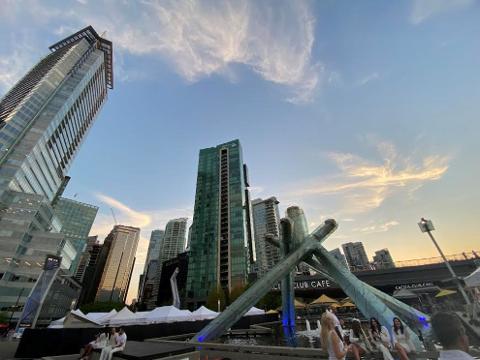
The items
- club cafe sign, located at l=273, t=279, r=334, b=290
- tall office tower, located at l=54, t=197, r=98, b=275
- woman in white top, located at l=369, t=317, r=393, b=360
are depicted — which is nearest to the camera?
woman in white top, located at l=369, t=317, r=393, b=360

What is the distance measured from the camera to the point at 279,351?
8.90 metres

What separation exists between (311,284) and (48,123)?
3268 inches

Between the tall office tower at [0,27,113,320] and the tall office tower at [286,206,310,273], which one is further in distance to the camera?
the tall office tower at [0,27,113,320]

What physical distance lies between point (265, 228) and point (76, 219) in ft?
348

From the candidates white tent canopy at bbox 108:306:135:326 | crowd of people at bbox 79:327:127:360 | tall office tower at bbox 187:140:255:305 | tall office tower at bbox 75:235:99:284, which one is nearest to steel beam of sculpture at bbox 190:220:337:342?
crowd of people at bbox 79:327:127:360

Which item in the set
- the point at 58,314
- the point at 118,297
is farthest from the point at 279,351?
the point at 118,297

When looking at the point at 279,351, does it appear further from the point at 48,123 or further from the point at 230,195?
the point at 48,123

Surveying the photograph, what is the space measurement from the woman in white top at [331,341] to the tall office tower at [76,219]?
145 m

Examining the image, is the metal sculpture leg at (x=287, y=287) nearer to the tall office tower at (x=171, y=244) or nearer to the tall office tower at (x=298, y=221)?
the tall office tower at (x=298, y=221)

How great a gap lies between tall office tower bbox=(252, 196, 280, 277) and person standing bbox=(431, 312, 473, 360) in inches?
4927

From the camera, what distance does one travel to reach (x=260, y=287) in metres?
15.3

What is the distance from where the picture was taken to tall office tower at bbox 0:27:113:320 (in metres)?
52.3

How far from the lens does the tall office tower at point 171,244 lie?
145 meters

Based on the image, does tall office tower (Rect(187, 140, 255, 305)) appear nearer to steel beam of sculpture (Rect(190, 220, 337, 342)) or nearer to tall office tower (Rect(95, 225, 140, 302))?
steel beam of sculpture (Rect(190, 220, 337, 342))
